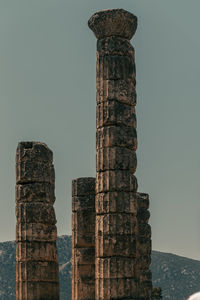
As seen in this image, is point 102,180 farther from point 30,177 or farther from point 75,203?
point 75,203

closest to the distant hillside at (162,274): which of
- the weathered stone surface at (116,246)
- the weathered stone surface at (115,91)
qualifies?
the weathered stone surface at (116,246)

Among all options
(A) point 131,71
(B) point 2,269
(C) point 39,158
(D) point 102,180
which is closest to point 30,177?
(C) point 39,158

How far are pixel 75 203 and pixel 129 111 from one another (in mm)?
5904

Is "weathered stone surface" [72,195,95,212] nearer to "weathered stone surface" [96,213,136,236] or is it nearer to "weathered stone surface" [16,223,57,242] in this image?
"weathered stone surface" [16,223,57,242]

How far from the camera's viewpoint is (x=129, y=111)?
26.8 m

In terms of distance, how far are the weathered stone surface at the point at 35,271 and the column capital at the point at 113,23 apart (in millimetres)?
7906

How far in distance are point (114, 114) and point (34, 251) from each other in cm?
535

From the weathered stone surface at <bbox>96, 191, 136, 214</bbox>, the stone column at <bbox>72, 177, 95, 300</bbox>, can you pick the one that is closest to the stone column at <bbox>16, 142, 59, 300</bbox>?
the weathered stone surface at <bbox>96, 191, 136, 214</bbox>

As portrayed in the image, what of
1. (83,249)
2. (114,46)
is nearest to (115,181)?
(114,46)

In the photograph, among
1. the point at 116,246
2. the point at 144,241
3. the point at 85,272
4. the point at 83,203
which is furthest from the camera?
the point at 144,241

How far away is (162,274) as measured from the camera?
472 feet

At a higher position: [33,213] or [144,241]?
[144,241]

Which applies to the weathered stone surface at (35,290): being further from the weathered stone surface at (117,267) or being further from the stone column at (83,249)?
the stone column at (83,249)

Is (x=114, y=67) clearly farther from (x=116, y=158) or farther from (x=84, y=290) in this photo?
(x=84, y=290)
